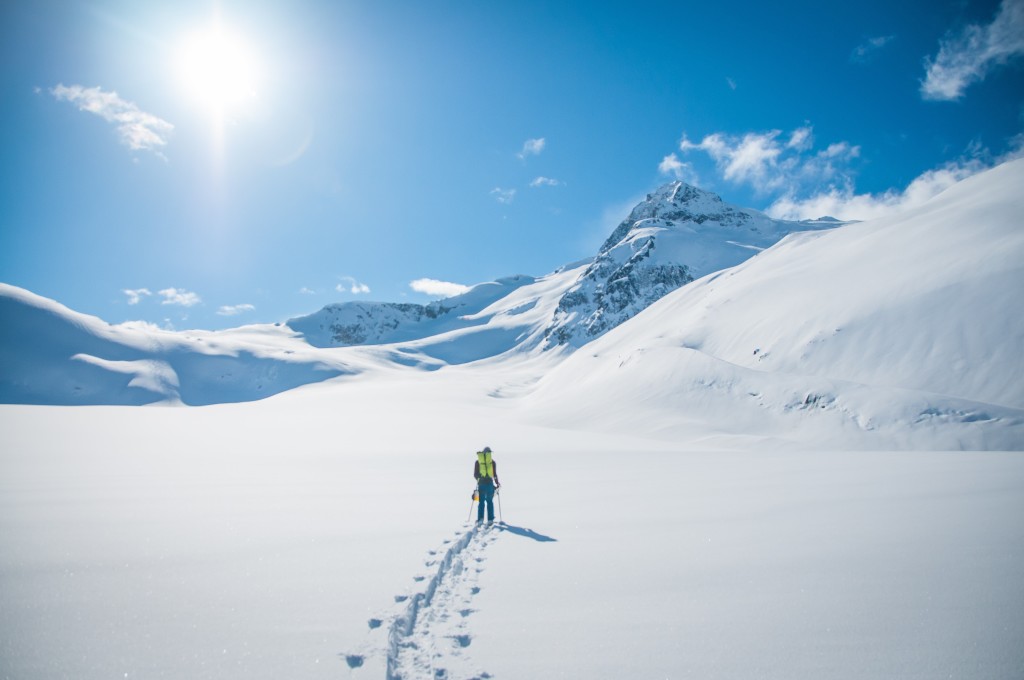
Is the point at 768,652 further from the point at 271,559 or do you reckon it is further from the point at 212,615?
the point at 271,559

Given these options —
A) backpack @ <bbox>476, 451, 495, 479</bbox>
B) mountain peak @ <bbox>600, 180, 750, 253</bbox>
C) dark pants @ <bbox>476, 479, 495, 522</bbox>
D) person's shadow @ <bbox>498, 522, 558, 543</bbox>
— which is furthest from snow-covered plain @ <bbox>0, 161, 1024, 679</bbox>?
mountain peak @ <bbox>600, 180, 750, 253</bbox>

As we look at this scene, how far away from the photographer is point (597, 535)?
812cm

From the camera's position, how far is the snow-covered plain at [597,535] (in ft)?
14.4

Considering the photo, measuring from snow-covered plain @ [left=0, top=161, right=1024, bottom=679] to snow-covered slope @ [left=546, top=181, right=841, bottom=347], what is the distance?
100478 millimetres

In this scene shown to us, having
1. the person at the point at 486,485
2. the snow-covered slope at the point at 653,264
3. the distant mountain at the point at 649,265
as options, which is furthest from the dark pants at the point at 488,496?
the distant mountain at the point at 649,265

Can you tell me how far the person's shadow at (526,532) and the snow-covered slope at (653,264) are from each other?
403 ft

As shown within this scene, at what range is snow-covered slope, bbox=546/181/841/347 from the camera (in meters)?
130

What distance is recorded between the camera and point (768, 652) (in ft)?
14.2

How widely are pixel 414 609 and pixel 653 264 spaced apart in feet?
452

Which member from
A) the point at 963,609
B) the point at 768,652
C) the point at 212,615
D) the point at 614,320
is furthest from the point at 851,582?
the point at 614,320

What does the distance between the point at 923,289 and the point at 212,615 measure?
38.5m

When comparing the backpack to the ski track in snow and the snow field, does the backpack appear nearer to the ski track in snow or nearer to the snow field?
the snow field

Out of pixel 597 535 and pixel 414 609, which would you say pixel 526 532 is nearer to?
pixel 597 535

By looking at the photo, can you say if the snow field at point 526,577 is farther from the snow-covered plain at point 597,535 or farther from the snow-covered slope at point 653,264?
the snow-covered slope at point 653,264
